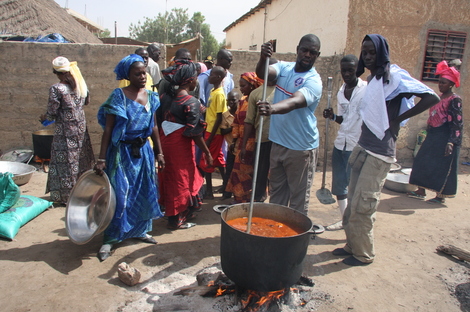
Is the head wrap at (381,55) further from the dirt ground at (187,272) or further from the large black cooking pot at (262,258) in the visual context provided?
the dirt ground at (187,272)

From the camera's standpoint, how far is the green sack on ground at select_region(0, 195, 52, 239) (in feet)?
11.4

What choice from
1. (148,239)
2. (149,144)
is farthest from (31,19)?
(148,239)

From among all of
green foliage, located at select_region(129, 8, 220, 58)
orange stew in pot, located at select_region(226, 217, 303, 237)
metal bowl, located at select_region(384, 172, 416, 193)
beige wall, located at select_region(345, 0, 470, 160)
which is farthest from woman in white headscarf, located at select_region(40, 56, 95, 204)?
green foliage, located at select_region(129, 8, 220, 58)

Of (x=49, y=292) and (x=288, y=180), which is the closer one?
(x=49, y=292)

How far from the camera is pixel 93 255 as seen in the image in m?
3.25

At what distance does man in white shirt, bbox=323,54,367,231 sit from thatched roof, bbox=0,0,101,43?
7252 millimetres

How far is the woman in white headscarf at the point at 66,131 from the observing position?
14.2ft

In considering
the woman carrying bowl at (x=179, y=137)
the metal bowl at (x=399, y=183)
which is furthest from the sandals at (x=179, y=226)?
the metal bowl at (x=399, y=183)

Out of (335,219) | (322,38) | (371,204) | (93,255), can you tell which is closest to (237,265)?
(371,204)

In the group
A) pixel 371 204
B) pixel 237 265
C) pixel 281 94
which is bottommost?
pixel 237 265

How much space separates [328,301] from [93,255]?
2.19m

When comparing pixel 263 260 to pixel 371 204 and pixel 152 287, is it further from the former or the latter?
pixel 371 204

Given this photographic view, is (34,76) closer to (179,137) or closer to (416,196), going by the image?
(179,137)

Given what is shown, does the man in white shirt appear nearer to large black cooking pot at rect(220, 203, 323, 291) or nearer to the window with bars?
large black cooking pot at rect(220, 203, 323, 291)
